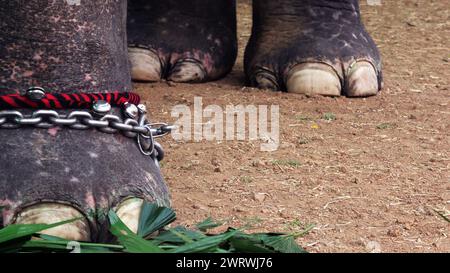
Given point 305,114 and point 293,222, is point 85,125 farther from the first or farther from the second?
point 305,114

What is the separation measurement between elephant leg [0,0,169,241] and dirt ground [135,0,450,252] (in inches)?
8.5

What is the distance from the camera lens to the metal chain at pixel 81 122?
5.43 feet

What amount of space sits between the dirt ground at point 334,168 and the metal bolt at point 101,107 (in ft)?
0.81

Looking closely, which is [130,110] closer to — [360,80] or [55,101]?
[55,101]

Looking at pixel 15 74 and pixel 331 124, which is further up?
pixel 15 74

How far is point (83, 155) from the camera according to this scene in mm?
1651

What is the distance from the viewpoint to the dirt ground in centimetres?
182

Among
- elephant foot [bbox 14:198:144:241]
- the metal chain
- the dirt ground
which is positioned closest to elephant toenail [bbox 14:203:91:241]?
elephant foot [bbox 14:198:144:241]

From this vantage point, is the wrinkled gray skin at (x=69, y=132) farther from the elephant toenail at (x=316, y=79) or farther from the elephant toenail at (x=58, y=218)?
the elephant toenail at (x=316, y=79)

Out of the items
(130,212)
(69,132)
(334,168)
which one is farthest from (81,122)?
(334,168)

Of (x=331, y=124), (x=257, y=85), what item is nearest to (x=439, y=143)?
(x=331, y=124)

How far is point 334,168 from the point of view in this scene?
218 cm

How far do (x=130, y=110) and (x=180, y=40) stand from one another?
1240mm
